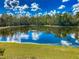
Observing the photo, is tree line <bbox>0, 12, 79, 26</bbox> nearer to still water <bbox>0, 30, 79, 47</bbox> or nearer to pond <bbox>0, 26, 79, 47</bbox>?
pond <bbox>0, 26, 79, 47</bbox>

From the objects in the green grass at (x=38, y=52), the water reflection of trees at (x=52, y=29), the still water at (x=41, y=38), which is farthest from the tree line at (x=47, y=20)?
the green grass at (x=38, y=52)

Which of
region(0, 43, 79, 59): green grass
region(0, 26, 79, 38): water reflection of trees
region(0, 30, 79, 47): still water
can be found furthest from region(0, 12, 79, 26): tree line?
region(0, 43, 79, 59): green grass

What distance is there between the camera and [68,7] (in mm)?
6590

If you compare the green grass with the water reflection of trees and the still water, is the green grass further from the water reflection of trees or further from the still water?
the water reflection of trees

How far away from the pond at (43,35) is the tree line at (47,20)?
0.37ft

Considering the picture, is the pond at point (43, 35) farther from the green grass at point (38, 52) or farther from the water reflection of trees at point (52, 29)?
the green grass at point (38, 52)

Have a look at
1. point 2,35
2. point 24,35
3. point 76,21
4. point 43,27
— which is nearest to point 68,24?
point 76,21

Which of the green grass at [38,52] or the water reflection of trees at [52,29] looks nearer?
the green grass at [38,52]

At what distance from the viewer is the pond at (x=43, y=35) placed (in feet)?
21.4

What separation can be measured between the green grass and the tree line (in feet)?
2.02

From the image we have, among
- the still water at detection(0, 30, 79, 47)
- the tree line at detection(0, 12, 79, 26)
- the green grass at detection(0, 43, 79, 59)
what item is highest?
the tree line at detection(0, 12, 79, 26)

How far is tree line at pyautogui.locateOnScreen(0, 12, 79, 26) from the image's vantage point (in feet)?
21.6

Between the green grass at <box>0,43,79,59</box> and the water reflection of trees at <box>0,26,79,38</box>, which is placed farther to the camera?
the water reflection of trees at <box>0,26,79,38</box>

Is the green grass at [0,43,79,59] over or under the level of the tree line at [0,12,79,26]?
under
